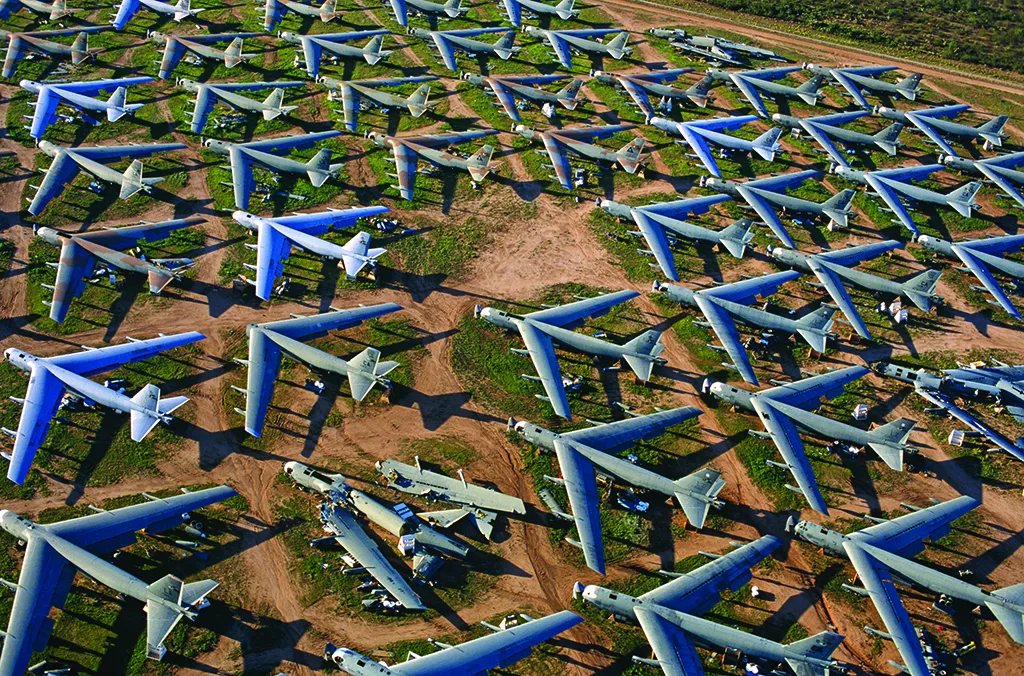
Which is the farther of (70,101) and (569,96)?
(569,96)

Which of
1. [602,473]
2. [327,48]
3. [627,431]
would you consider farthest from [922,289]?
[327,48]

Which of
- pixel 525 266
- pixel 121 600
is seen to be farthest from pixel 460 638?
pixel 525 266

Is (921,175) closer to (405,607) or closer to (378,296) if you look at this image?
(378,296)

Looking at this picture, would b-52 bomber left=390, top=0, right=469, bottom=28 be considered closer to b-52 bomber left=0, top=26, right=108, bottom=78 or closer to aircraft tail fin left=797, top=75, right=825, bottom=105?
b-52 bomber left=0, top=26, right=108, bottom=78

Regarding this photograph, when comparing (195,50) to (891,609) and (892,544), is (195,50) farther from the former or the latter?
(891,609)

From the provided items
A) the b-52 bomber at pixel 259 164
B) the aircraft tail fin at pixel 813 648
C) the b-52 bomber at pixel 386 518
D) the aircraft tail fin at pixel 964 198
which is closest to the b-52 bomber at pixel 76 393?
the b-52 bomber at pixel 386 518

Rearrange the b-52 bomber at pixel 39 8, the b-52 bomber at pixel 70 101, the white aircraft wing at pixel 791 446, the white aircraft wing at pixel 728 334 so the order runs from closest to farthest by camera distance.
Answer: the white aircraft wing at pixel 791 446
the white aircraft wing at pixel 728 334
the b-52 bomber at pixel 70 101
the b-52 bomber at pixel 39 8

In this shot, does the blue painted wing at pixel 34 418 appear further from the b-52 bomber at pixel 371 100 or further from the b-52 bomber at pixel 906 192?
the b-52 bomber at pixel 906 192
